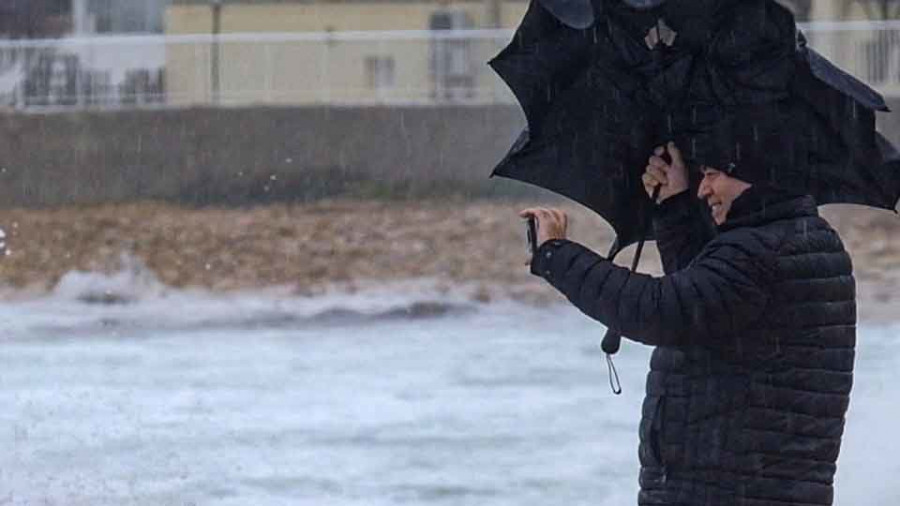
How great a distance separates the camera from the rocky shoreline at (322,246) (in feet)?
47.8

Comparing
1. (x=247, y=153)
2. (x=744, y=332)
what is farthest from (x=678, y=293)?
(x=247, y=153)

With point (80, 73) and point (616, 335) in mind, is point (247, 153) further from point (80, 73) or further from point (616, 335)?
point (616, 335)

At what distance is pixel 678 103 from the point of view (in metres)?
3.47

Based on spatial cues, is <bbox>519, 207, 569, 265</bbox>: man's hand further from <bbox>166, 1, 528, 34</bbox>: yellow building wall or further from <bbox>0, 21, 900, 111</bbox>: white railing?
<bbox>166, 1, 528, 34</bbox>: yellow building wall

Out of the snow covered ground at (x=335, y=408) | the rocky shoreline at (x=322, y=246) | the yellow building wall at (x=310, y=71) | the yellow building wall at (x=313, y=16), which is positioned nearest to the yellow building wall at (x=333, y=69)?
the yellow building wall at (x=310, y=71)

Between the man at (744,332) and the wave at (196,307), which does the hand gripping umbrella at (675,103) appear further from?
the wave at (196,307)

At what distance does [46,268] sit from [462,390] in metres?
6.64

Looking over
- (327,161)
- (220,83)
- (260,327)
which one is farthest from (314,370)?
(220,83)

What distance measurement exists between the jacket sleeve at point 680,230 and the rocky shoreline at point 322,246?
916cm

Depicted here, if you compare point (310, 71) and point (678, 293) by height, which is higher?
point (310, 71)

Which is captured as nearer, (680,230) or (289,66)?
(680,230)

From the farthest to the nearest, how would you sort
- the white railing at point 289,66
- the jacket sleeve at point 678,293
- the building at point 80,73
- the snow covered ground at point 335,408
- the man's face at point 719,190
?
the white railing at point 289,66 < the building at point 80,73 < the snow covered ground at point 335,408 < the man's face at point 719,190 < the jacket sleeve at point 678,293

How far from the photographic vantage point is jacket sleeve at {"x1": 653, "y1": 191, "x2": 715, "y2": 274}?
357 centimetres

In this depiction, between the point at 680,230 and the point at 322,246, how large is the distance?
42.6ft
